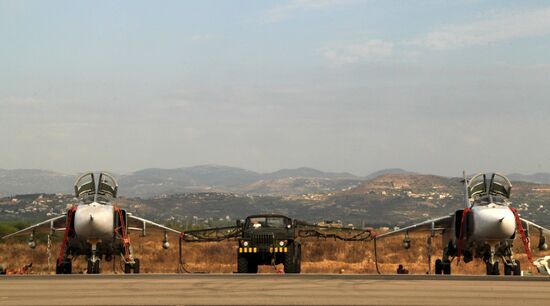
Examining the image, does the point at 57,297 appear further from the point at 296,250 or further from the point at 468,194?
the point at 468,194

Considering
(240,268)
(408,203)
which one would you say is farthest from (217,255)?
(408,203)

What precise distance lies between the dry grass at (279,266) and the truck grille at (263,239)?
741 cm

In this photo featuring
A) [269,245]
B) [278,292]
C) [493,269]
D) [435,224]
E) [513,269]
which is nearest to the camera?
[278,292]

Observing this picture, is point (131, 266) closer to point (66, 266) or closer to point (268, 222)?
point (66, 266)

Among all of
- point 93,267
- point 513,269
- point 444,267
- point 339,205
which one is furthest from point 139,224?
point 339,205

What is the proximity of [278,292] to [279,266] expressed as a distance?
2057 centimetres

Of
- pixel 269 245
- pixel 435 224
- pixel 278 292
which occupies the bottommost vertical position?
pixel 278 292

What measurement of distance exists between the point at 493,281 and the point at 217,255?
2680cm

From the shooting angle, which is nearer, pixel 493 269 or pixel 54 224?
pixel 493 269

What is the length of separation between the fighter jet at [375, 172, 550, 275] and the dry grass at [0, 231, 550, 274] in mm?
6984

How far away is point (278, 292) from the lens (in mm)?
18062

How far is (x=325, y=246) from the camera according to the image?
4872 centimetres

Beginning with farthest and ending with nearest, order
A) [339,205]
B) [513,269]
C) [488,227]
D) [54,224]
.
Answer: [339,205] < [54,224] < [513,269] < [488,227]

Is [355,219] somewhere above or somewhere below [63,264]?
above
